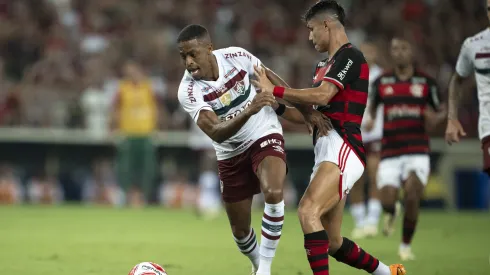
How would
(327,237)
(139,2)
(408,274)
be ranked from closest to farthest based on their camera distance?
1. (327,237)
2. (408,274)
3. (139,2)

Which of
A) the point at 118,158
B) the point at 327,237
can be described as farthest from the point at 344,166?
the point at 118,158

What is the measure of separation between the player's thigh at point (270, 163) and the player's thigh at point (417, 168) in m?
3.38

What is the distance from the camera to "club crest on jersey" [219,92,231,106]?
27.7 feet

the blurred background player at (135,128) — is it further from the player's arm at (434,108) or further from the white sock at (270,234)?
the white sock at (270,234)

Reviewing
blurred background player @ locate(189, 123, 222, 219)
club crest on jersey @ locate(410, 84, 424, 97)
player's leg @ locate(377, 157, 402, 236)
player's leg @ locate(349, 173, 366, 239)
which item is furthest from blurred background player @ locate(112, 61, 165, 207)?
club crest on jersey @ locate(410, 84, 424, 97)

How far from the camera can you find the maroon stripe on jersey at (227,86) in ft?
27.6

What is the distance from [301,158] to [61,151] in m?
5.75

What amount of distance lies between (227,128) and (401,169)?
15.1 ft

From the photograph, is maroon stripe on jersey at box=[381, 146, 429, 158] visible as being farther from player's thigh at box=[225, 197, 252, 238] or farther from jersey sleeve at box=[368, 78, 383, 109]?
player's thigh at box=[225, 197, 252, 238]

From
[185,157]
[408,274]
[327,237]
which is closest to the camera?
[327,237]

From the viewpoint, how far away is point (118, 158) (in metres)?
20.3

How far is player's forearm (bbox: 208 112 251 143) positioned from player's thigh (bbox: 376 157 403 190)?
4331mm

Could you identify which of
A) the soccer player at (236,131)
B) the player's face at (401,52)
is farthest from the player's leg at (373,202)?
the soccer player at (236,131)

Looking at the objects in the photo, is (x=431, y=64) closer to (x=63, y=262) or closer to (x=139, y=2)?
(x=139, y=2)
